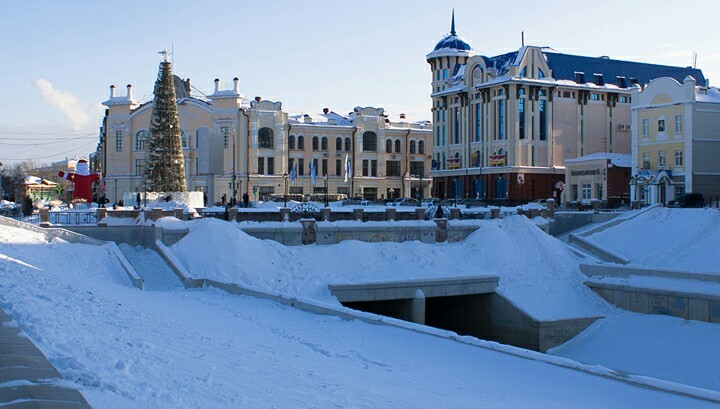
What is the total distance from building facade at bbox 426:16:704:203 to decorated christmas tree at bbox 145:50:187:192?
3046cm

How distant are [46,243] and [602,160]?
50711 millimetres

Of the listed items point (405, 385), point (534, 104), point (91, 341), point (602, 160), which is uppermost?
point (534, 104)

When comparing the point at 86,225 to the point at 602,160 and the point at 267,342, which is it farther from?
the point at 602,160

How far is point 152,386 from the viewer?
988 centimetres

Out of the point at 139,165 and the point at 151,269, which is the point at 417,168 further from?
the point at 151,269

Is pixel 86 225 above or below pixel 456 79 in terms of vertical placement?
below

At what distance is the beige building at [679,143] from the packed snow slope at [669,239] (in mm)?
17445

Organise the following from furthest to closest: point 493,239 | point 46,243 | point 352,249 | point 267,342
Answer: point 493,239
point 352,249
point 46,243
point 267,342

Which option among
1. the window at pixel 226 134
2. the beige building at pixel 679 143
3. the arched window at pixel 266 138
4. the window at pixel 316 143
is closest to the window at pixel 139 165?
the window at pixel 226 134

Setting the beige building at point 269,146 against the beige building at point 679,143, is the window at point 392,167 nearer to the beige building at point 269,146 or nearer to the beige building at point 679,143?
the beige building at point 269,146

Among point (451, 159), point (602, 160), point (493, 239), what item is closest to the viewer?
point (493, 239)

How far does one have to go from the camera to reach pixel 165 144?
4928 centimetres

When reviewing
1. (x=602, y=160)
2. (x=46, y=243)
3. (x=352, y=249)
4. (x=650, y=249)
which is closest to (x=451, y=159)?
(x=602, y=160)

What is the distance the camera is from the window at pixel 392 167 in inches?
3425
